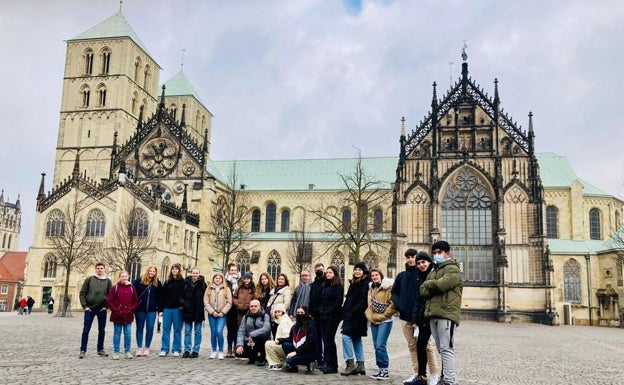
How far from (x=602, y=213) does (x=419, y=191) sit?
19578 millimetres

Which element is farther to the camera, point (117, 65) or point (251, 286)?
point (117, 65)

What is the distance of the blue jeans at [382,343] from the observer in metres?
11.6

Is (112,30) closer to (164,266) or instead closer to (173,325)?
(164,266)

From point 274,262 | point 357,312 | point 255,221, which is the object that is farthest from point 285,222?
point 357,312

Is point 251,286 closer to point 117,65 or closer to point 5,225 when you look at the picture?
point 117,65

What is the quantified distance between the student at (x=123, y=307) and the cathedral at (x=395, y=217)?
24594mm

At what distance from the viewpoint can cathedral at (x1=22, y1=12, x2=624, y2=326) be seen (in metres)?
45.2

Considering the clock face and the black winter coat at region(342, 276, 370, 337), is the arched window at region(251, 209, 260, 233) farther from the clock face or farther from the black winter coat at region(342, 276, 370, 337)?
the black winter coat at region(342, 276, 370, 337)

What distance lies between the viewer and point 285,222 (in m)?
62.2

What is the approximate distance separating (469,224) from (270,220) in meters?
22.7

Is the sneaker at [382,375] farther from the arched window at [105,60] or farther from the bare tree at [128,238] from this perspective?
the arched window at [105,60]

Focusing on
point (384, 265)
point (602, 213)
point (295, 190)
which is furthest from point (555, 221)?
point (295, 190)

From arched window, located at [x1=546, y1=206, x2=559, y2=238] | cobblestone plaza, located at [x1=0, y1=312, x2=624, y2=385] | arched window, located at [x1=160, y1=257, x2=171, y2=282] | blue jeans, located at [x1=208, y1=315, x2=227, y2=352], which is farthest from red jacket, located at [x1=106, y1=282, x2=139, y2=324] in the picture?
arched window, located at [x1=546, y1=206, x2=559, y2=238]

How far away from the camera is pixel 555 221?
54938mm
